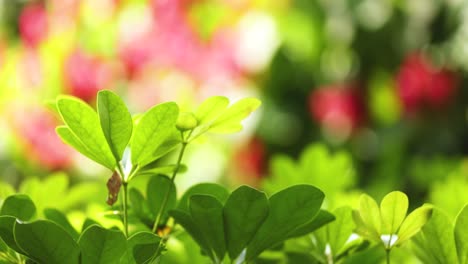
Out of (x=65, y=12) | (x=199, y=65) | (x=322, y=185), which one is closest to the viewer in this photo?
(x=322, y=185)

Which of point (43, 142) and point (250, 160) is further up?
point (43, 142)

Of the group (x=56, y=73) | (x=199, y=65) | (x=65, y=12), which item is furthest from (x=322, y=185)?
(x=65, y=12)

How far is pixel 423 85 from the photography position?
2402 millimetres

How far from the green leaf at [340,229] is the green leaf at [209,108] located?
0.08 m

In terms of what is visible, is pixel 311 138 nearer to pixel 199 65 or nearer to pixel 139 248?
pixel 199 65

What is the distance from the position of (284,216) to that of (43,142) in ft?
6.74

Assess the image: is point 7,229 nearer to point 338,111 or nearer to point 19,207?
point 19,207

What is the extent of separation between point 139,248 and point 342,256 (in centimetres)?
13

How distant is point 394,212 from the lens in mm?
359

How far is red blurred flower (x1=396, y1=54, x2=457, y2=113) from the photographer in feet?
7.79

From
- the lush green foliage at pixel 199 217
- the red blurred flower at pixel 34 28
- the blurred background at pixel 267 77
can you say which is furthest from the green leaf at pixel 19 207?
the red blurred flower at pixel 34 28

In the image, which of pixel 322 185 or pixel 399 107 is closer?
pixel 322 185

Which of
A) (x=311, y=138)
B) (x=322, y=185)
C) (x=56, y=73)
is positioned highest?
(x=322, y=185)

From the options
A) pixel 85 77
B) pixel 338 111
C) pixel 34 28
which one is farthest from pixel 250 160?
pixel 34 28
